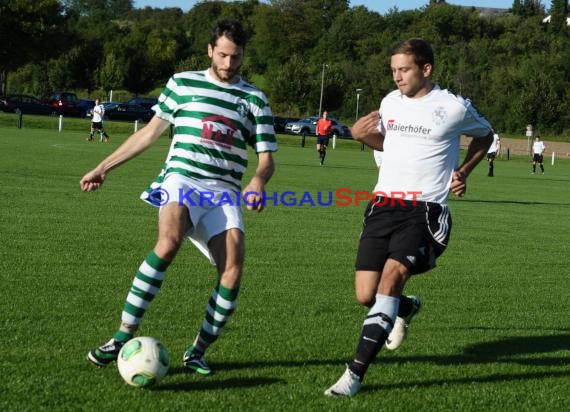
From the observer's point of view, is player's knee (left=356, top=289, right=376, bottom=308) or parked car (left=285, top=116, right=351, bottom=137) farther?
parked car (left=285, top=116, right=351, bottom=137)

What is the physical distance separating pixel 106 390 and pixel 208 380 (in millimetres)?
633

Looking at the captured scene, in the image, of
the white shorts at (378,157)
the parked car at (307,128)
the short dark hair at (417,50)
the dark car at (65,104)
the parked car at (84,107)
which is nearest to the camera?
the short dark hair at (417,50)

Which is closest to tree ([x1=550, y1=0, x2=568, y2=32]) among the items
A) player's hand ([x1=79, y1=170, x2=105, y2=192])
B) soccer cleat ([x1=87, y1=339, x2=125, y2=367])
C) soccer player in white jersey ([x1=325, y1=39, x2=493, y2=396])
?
soccer player in white jersey ([x1=325, y1=39, x2=493, y2=396])

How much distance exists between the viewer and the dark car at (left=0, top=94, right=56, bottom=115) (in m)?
58.9

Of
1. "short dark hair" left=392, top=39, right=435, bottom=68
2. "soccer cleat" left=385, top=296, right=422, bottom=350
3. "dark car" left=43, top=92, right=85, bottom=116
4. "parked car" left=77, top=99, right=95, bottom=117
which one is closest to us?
"short dark hair" left=392, top=39, right=435, bottom=68

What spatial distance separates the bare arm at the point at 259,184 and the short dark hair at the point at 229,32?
2.39ft

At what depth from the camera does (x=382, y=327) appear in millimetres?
5406

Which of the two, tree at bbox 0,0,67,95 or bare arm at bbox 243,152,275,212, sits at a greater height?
tree at bbox 0,0,67,95

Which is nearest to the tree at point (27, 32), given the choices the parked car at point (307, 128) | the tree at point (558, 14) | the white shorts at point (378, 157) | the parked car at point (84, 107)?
the parked car at point (84, 107)

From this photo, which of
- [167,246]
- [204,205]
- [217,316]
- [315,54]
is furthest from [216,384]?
[315,54]

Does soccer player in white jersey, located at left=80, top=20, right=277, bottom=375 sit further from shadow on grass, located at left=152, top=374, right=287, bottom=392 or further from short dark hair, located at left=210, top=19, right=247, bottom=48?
shadow on grass, located at left=152, top=374, right=287, bottom=392

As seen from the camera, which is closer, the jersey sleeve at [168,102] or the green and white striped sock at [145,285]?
the green and white striped sock at [145,285]

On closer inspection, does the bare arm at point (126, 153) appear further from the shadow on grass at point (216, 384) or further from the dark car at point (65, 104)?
the dark car at point (65, 104)

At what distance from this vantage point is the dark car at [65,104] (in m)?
61.1
